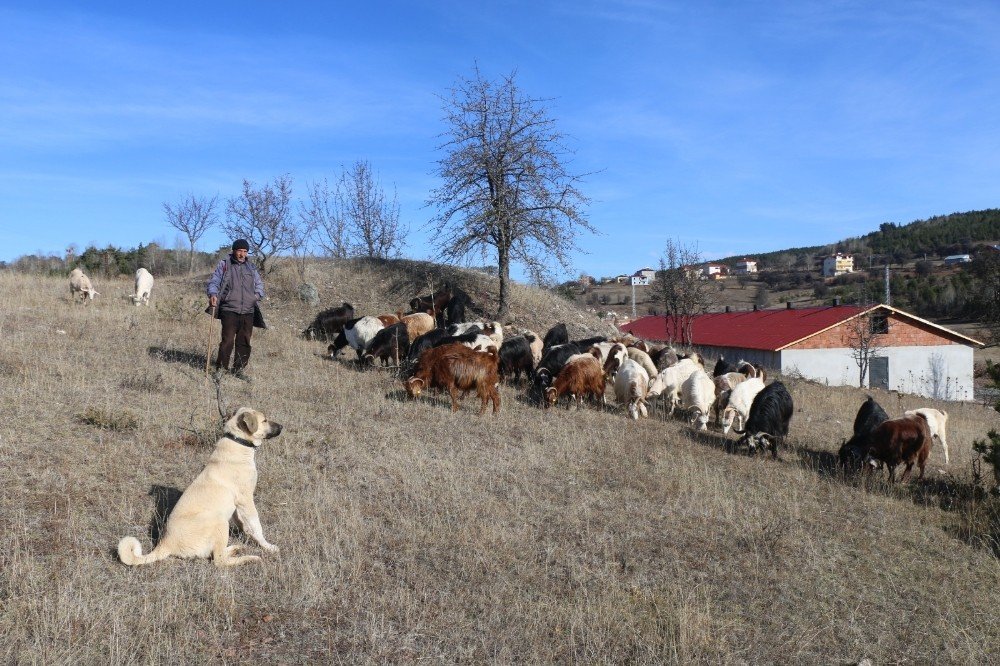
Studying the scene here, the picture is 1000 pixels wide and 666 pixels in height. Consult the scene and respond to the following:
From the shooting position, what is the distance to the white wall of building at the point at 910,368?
32.1 meters

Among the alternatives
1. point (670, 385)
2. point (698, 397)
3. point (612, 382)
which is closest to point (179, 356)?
point (612, 382)

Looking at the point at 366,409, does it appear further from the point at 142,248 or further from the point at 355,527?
the point at 142,248

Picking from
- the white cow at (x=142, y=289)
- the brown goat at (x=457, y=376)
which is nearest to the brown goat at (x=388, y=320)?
the brown goat at (x=457, y=376)

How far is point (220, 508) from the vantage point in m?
4.93

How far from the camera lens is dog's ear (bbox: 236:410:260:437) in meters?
5.22

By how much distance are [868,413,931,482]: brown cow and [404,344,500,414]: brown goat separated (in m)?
5.22

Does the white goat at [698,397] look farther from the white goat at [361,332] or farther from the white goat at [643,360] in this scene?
the white goat at [361,332]

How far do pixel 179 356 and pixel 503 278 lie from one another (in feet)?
32.1

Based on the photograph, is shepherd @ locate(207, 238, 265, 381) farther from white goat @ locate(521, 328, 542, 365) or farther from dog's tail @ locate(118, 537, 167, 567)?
white goat @ locate(521, 328, 542, 365)

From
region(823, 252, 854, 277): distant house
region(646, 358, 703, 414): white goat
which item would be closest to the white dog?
region(646, 358, 703, 414): white goat

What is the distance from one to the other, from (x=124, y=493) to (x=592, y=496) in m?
4.24

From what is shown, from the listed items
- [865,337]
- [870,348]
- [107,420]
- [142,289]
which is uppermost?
[865,337]

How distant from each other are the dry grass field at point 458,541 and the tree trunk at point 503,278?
9196mm

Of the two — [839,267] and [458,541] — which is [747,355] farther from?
[839,267]
